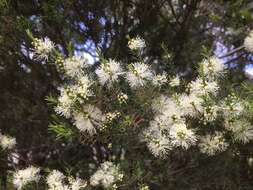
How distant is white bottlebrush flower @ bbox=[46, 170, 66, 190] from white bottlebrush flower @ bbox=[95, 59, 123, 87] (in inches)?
36.9

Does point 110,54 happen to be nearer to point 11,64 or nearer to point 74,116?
point 11,64

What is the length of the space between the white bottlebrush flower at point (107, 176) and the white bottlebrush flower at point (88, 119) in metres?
0.46

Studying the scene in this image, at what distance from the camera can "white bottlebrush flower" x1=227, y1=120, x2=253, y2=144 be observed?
12.9ft

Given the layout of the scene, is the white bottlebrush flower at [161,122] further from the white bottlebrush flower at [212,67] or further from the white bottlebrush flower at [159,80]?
the white bottlebrush flower at [212,67]

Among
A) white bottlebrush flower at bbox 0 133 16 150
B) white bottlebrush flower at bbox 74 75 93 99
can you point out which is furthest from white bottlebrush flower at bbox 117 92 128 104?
white bottlebrush flower at bbox 0 133 16 150

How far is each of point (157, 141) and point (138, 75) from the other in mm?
520

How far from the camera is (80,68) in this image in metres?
4.10

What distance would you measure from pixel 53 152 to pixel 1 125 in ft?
2.53

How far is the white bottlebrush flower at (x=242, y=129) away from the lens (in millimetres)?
3930

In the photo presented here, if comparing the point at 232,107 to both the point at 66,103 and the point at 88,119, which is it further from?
the point at 66,103

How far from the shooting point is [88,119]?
12.9 ft

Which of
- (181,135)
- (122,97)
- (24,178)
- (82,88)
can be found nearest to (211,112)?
(181,135)

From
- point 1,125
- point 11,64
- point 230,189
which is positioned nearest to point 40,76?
point 11,64

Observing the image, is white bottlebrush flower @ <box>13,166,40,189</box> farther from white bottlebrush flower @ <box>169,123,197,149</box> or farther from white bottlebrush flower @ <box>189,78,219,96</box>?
white bottlebrush flower @ <box>189,78,219,96</box>
